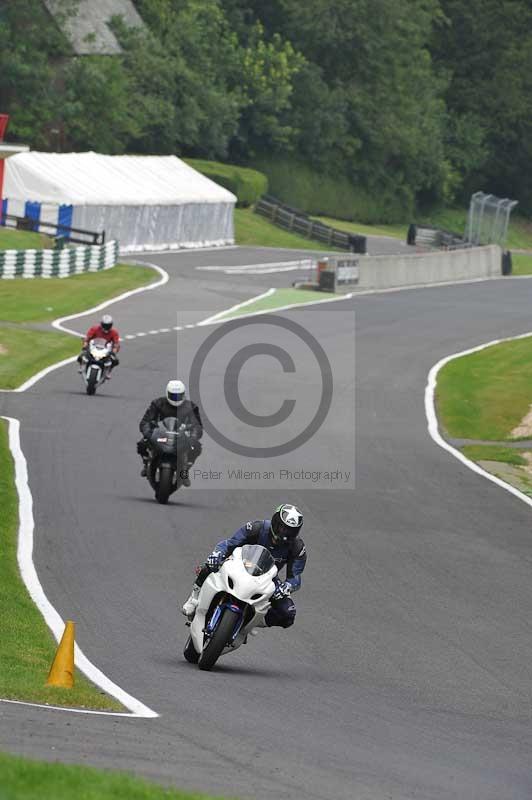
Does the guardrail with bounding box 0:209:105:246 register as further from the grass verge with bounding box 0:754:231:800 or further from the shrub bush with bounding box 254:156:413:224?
the grass verge with bounding box 0:754:231:800

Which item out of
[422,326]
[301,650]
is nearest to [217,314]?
[422,326]

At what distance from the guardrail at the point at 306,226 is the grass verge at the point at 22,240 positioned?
26.8 m

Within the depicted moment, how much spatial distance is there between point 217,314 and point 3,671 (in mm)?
37107

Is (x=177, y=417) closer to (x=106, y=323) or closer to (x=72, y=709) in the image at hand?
(x=106, y=323)

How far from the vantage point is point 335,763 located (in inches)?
407

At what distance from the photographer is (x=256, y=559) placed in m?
13.7

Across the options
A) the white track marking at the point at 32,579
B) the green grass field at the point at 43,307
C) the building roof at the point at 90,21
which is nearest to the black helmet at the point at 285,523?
the white track marking at the point at 32,579

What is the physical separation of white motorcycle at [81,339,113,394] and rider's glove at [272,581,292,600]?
739 inches

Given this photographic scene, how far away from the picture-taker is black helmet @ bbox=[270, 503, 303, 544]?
13.9 metres

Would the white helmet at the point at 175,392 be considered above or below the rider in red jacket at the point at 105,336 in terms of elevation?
above

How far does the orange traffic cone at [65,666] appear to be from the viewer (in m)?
12.2

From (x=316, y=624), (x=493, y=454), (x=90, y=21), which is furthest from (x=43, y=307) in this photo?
(x=90, y=21)

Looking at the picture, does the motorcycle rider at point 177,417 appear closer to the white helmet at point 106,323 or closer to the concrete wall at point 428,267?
the white helmet at point 106,323

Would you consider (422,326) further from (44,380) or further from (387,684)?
(387,684)
